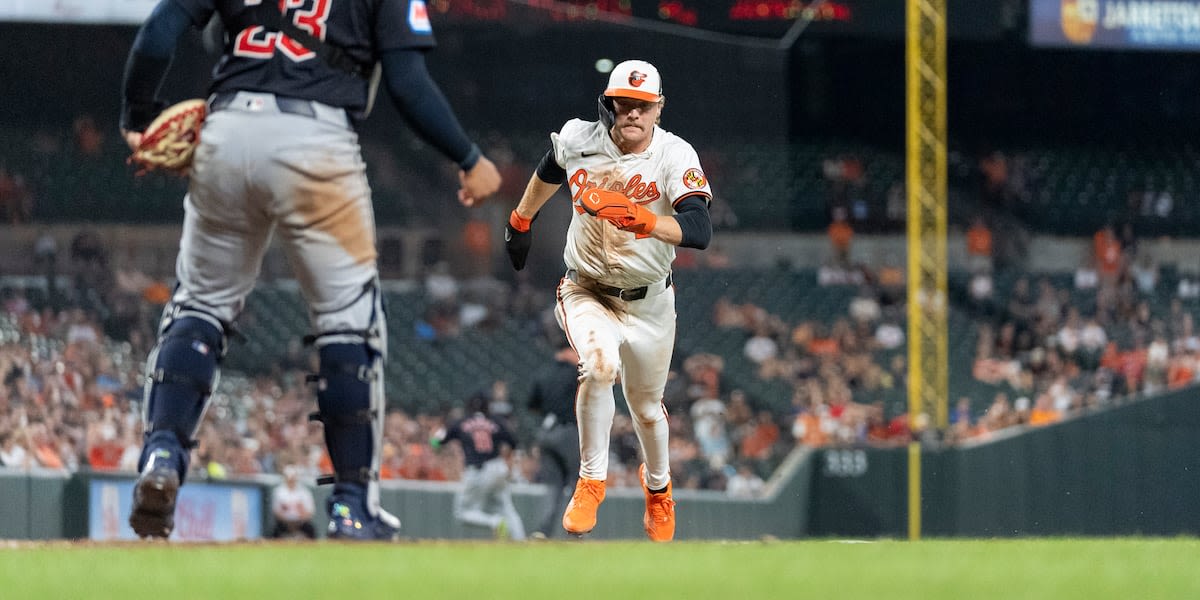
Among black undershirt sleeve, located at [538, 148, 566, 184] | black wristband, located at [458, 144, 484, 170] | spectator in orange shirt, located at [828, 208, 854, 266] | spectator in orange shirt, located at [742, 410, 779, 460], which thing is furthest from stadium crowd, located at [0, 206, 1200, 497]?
black wristband, located at [458, 144, 484, 170]

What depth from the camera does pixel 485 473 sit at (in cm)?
1459

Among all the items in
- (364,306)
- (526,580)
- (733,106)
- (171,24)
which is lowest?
(733,106)

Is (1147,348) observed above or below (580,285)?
below

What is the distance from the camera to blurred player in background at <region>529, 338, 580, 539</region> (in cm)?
1208

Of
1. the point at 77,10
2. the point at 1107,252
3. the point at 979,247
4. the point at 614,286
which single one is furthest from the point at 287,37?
the point at 1107,252

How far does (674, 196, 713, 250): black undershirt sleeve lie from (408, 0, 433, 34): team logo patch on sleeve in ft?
5.01

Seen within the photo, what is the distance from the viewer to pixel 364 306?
4.91 metres

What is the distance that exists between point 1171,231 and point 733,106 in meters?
6.10

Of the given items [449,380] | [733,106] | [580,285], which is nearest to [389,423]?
[449,380]

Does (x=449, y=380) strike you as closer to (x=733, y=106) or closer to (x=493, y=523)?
(x=493, y=523)

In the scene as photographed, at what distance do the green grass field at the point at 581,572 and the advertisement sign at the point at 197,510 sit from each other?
378 inches

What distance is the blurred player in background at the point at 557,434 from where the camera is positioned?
39.6 feet

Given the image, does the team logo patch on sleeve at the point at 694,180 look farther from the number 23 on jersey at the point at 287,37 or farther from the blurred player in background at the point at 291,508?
the blurred player in background at the point at 291,508

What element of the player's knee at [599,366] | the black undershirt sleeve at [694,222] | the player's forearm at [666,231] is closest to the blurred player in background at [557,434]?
the player's knee at [599,366]
